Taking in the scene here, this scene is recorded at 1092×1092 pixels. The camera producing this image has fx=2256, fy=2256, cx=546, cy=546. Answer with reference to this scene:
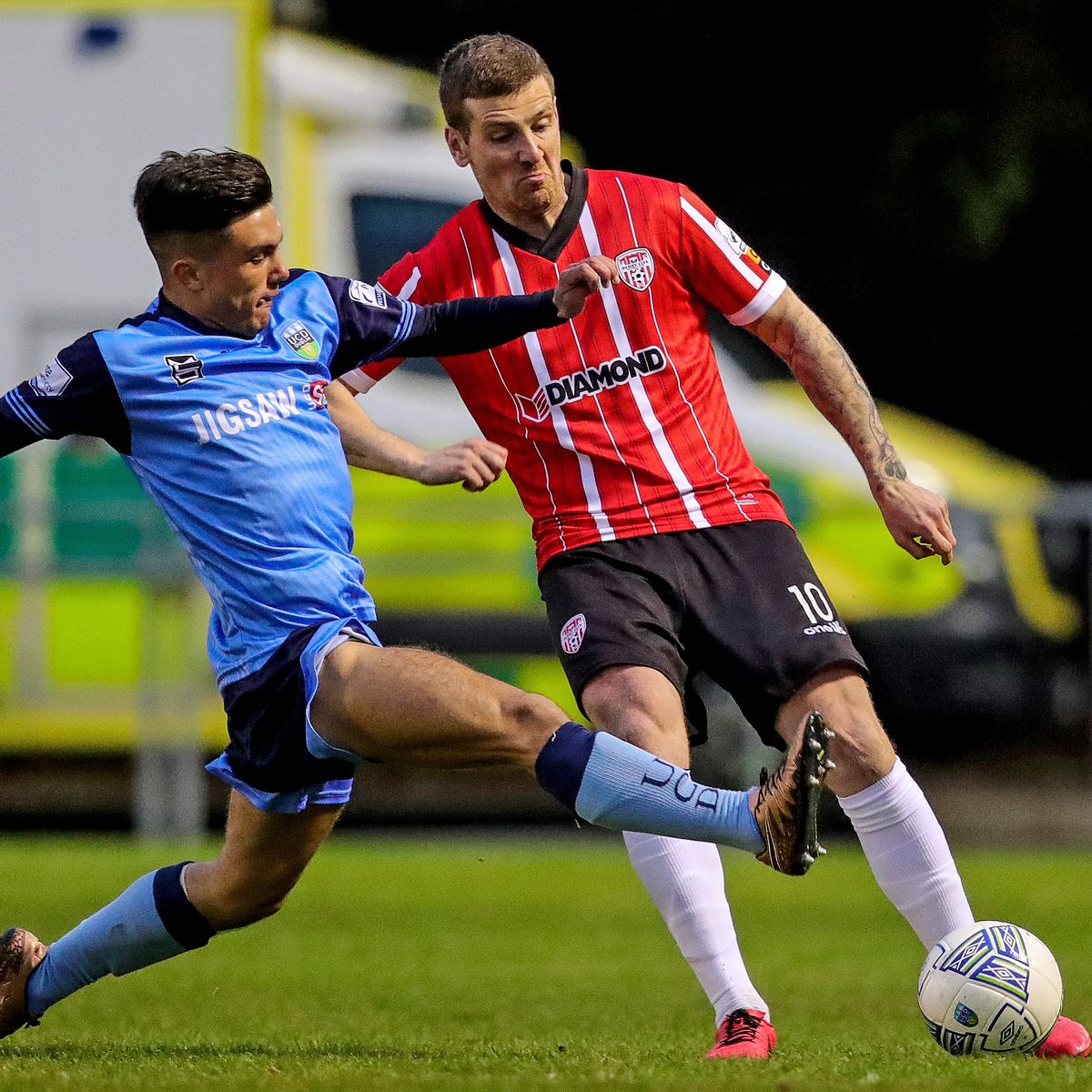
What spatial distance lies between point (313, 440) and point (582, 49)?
1134 centimetres

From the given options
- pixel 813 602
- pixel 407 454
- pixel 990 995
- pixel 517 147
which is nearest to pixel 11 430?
pixel 407 454

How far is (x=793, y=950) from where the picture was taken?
30.4ft

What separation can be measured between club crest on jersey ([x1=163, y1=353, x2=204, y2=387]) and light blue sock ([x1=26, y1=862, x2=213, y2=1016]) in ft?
4.33

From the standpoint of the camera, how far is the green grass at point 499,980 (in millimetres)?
5195

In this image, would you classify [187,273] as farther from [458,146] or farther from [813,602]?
[813,602]

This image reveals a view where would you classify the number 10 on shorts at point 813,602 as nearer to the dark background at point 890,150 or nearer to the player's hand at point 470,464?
the player's hand at point 470,464

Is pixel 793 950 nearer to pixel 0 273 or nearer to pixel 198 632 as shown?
pixel 198 632

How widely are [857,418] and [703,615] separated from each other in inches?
26.5

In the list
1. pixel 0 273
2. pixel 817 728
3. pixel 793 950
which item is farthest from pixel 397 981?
pixel 0 273

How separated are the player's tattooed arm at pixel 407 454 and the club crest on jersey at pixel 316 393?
19 cm

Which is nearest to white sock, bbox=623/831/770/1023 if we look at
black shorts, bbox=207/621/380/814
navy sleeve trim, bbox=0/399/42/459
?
black shorts, bbox=207/621/380/814

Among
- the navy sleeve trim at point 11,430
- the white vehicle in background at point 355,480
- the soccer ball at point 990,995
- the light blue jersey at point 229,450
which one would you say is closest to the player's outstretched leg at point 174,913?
the light blue jersey at point 229,450

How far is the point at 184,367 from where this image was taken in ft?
17.5

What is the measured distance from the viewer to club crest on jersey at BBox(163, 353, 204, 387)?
17.5 feet
